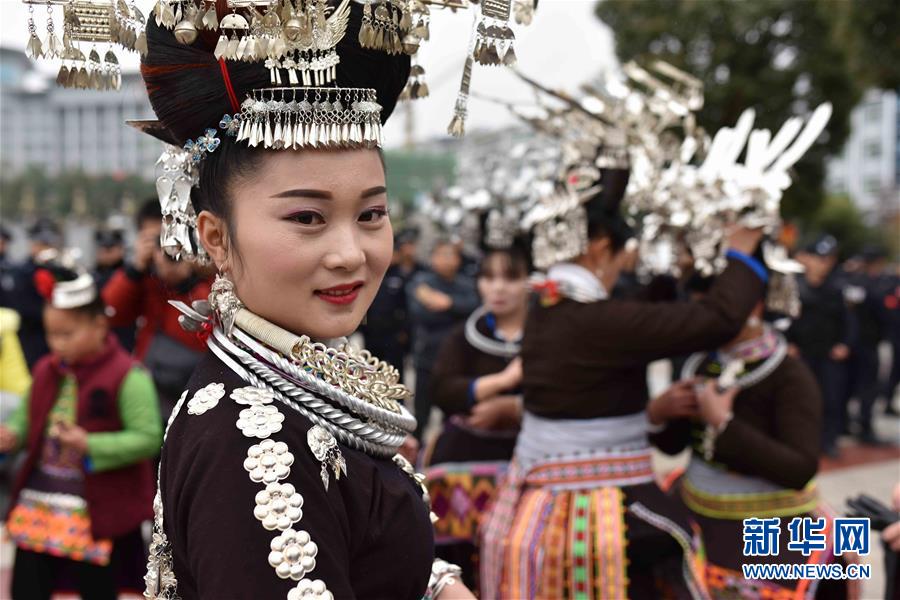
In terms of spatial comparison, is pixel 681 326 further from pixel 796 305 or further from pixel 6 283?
pixel 6 283

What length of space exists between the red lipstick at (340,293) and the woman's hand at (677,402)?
6.61 ft

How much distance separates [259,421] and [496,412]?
2.34 metres

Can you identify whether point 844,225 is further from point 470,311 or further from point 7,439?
point 7,439

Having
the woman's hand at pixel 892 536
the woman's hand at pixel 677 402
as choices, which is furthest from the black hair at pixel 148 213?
the woman's hand at pixel 892 536

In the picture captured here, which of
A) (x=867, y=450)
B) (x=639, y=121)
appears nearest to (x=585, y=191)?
(x=639, y=121)

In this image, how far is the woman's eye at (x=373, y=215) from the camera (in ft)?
4.85

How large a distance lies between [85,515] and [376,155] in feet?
Answer: 8.38

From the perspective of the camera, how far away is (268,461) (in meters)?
1.26

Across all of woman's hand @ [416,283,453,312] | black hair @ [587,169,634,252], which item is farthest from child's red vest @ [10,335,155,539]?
woman's hand @ [416,283,453,312]

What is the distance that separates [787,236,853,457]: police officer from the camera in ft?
25.0

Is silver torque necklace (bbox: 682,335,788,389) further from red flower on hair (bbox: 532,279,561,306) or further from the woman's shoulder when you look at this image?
the woman's shoulder

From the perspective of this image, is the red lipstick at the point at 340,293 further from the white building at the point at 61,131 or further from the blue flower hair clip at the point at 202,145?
the white building at the point at 61,131

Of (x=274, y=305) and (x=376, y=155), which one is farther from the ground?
(x=376, y=155)

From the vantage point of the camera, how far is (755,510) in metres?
2.95
